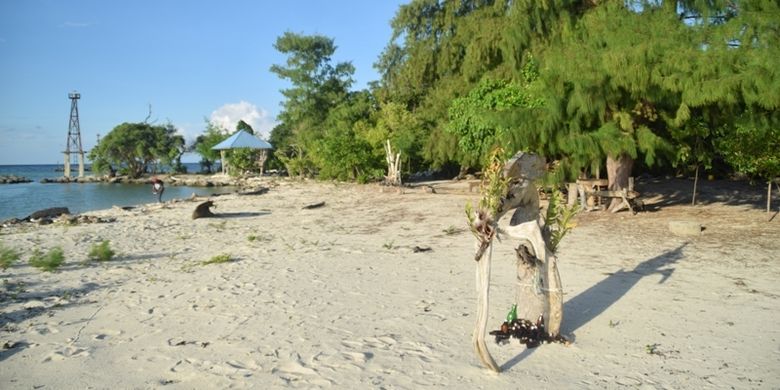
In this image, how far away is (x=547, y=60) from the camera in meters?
12.1

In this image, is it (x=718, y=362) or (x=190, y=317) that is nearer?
(x=718, y=362)

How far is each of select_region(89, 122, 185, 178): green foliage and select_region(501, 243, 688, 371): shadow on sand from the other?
163 feet

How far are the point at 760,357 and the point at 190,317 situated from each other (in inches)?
215

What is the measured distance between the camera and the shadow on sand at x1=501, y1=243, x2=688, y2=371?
5.39m

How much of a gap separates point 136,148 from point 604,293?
51004 millimetres

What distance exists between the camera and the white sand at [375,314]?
14.2ft

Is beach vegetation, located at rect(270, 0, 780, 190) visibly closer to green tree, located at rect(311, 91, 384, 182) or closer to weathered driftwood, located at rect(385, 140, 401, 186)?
weathered driftwood, located at rect(385, 140, 401, 186)

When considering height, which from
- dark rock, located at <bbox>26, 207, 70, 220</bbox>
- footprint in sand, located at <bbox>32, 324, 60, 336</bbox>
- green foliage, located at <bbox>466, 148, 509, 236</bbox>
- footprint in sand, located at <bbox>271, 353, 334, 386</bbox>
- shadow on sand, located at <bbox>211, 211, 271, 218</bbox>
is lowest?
footprint in sand, located at <bbox>271, 353, 334, 386</bbox>

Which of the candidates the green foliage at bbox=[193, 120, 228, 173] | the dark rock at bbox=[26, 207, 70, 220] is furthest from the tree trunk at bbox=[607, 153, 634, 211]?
the green foliage at bbox=[193, 120, 228, 173]

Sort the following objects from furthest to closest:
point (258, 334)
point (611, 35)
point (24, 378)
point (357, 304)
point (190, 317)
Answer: point (611, 35) < point (357, 304) < point (190, 317) < point (258, 334) < point (24, 378)

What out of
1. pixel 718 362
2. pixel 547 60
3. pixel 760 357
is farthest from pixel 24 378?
pixel 547 60

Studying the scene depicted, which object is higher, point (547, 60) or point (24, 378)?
point (547, 60)

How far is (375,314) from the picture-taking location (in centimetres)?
588

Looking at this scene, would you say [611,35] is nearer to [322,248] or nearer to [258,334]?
[322,248]
